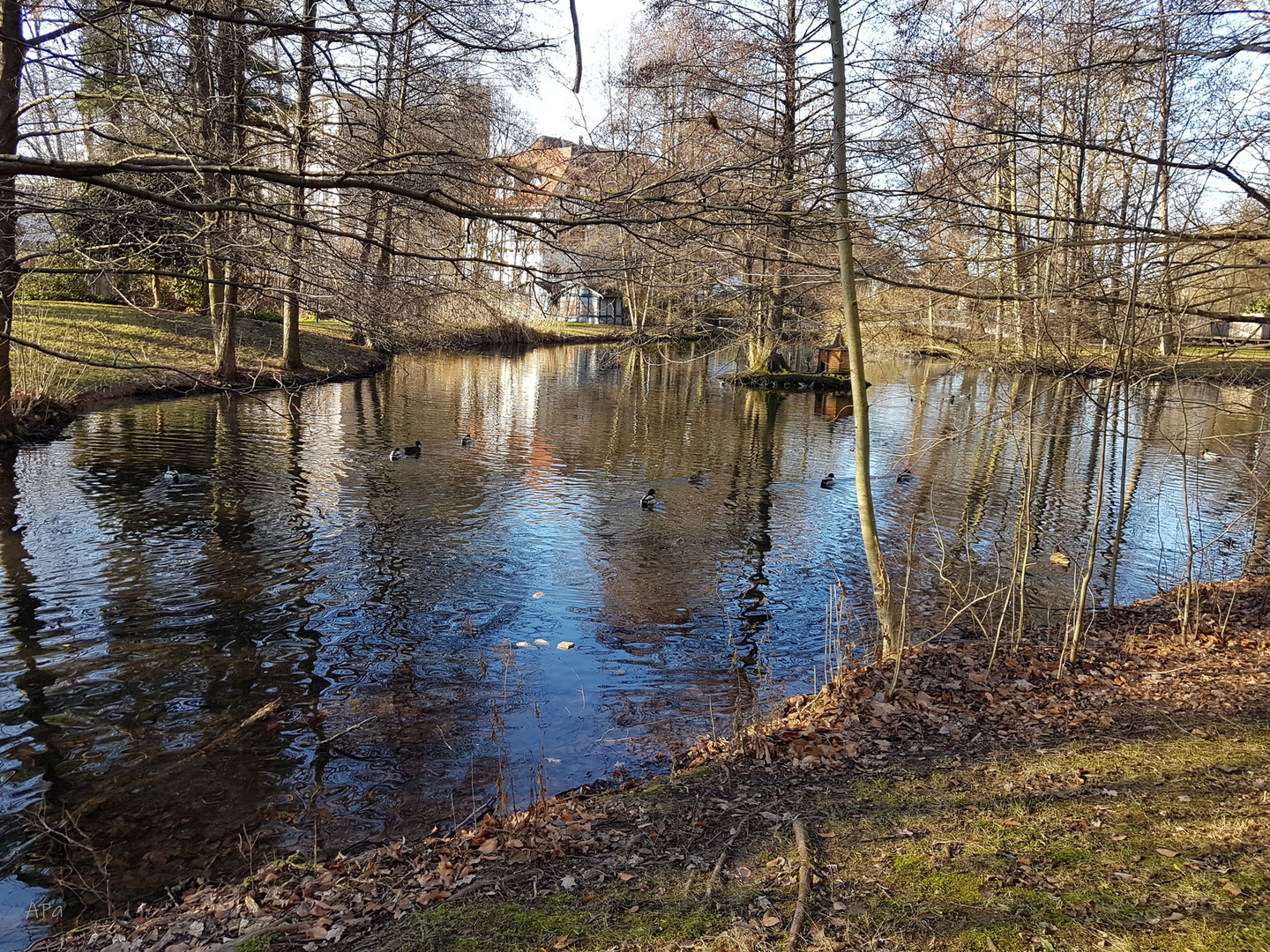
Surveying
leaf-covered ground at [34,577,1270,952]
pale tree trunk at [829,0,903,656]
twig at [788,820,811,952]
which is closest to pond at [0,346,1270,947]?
pale tree trunk at [829,0,903,656]

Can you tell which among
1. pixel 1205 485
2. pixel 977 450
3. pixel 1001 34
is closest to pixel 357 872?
pixel 1001 34

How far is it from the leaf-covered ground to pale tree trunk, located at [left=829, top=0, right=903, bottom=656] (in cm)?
104

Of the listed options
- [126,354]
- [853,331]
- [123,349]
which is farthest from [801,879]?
[123,349]

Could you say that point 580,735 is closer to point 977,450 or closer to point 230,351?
point 977,450

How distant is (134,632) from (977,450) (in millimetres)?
18017

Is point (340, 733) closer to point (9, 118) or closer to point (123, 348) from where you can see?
point (9, 118)

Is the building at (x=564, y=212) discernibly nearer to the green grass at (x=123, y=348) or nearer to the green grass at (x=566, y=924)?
the green grass at (x=566, y=924)

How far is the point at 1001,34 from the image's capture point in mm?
6414

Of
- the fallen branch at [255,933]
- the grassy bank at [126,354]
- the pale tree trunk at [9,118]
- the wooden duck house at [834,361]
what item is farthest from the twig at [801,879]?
the wooden duck house at [834,361]

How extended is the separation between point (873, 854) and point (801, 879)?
0.48m

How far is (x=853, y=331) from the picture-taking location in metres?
6.67

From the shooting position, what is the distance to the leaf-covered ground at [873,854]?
3359 mm

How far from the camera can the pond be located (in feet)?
18.2

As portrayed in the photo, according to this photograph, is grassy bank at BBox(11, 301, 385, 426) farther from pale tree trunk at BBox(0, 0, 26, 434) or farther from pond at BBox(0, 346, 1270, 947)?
pale tree trunk at BBox(0, 0, 26, 434)
